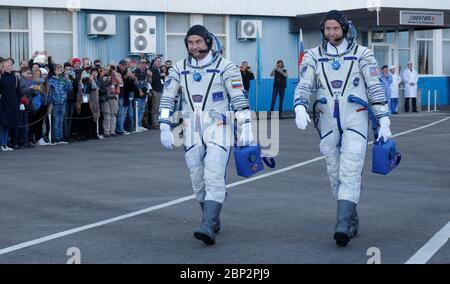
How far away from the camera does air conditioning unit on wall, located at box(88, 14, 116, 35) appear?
98.8ft

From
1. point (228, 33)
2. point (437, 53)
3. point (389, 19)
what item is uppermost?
point (389, 19)

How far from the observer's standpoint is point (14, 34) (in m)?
29.3

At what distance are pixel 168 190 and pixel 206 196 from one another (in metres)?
3.80

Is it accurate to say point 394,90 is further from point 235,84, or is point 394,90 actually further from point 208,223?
point 208,223

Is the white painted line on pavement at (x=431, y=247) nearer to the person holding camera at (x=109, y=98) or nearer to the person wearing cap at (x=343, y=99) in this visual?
the person wearing cap at (x=343, y=99)

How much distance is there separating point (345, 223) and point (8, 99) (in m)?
12.4

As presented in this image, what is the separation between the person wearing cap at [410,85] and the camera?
34.9 metres

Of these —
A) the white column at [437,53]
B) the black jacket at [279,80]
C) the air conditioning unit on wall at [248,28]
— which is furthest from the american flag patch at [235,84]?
the white column at [437,53]

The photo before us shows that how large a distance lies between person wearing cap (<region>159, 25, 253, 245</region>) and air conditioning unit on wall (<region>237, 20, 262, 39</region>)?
25.1 meters

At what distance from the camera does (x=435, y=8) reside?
3862 centimetres

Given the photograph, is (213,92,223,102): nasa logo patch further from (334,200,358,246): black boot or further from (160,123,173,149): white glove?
(334,200,358,246): black boot

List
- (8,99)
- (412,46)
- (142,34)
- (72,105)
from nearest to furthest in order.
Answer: (8,99) → (72,105) → (142,34) → (412,46)

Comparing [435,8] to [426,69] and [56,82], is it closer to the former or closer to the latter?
[426,69]

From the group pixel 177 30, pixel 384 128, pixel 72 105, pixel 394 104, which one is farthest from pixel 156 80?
pixel 384 128
